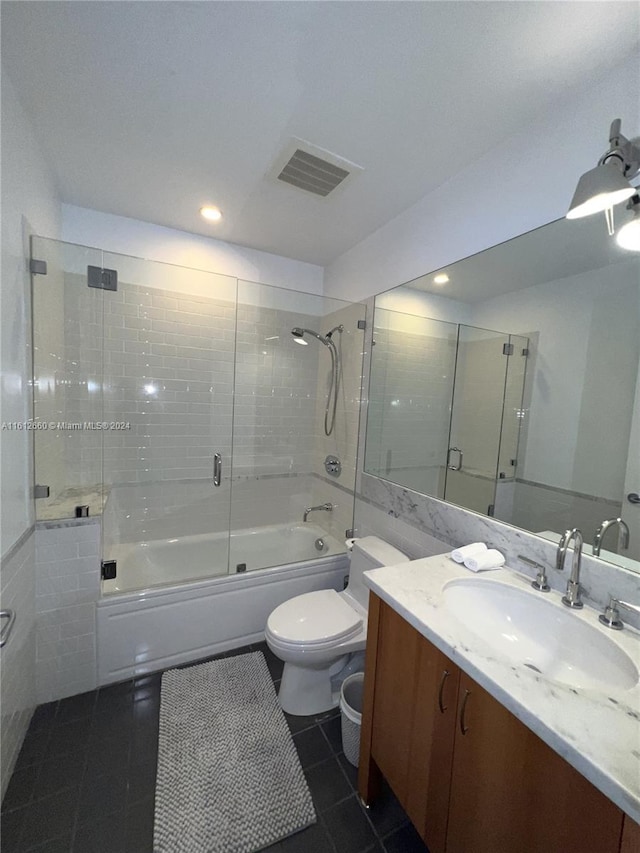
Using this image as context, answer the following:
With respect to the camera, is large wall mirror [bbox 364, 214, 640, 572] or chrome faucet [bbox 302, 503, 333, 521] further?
chrome faucet [bbox 302, 503, 333, 521]

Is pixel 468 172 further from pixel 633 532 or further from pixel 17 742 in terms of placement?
pixel 17 742

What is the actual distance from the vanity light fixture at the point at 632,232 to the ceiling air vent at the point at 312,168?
114cm

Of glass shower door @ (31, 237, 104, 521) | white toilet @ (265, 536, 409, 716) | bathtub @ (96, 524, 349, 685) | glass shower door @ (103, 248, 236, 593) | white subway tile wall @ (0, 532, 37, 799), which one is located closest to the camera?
white subway tile wall @ (0, 532, 37, 799)

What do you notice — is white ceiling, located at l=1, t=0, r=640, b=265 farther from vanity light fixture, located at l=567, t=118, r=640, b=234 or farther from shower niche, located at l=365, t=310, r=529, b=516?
shower niche, located at l=365, t=310, r=529, b=516

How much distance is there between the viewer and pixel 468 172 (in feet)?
5.33

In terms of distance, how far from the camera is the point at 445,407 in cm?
198

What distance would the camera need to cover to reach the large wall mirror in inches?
46.6

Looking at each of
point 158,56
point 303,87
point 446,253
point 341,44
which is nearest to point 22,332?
point 158,56

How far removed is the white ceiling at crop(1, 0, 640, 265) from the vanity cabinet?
1.87 metres

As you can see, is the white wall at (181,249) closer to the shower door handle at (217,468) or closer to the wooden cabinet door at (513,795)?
the shower door handle at (217,468)

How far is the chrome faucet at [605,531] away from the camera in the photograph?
1.12 m

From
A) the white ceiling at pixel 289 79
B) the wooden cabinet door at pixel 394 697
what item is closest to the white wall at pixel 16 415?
the white ceiling at pixel 289 79

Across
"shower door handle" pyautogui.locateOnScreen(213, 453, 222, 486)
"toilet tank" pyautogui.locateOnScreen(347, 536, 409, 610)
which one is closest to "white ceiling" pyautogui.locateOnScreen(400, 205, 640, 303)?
"toilet tank" pyautogui.locateOnScreen(347, 536, 409, 610)

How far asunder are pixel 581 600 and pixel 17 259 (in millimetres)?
2522
